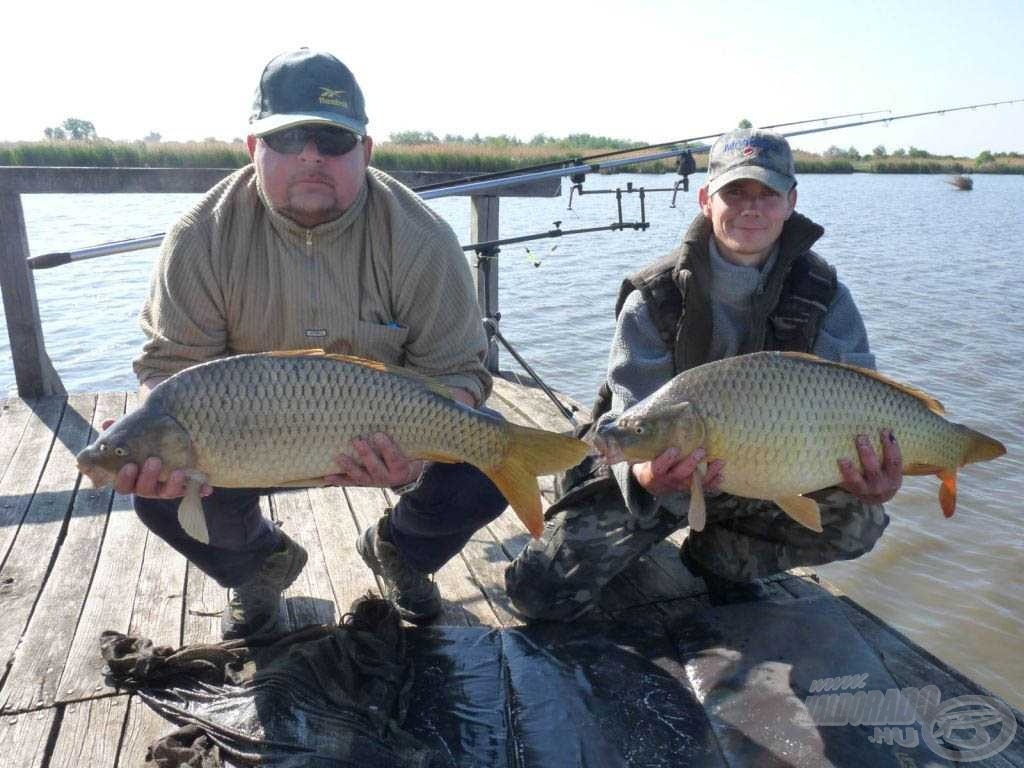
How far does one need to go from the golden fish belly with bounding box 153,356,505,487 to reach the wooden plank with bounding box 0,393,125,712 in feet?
2.38

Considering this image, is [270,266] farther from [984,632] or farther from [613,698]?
[984,632]

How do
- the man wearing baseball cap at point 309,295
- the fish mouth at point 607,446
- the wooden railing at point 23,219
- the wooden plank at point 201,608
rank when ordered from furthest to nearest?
the wooden railing at point 23,219
the wooden plank at point 201,608
the man wearing baseball cap at point 309,295
the fish mouth at point 607,446

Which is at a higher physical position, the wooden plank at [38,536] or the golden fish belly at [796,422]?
the golden fish belly at [796,422]

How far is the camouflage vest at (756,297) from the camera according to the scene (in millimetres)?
2451

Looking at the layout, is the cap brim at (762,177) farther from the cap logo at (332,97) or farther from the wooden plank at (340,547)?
the wooden plank at (340,547)

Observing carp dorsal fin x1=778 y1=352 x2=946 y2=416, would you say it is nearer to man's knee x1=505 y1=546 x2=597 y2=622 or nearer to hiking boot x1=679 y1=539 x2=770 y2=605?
hiking boot x1=679 y1=539 x2=770 y2=605

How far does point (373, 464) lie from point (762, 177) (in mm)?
1315

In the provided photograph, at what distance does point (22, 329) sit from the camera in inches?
166

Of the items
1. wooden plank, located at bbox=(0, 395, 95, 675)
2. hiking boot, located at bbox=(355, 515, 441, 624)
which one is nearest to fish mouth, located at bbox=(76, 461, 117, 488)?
wooden plank, located at bbox=(0, 395, 95, 675)

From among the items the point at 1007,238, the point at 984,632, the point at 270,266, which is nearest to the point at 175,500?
the point at 270,266

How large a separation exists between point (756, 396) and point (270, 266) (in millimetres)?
1265

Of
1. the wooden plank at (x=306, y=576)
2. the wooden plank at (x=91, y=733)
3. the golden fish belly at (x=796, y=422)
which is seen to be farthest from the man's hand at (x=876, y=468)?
the wooden plank at (x=91, y=733)

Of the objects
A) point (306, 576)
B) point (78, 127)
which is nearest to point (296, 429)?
point (306, 576)

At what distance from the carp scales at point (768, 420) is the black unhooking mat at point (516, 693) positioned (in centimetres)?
42
